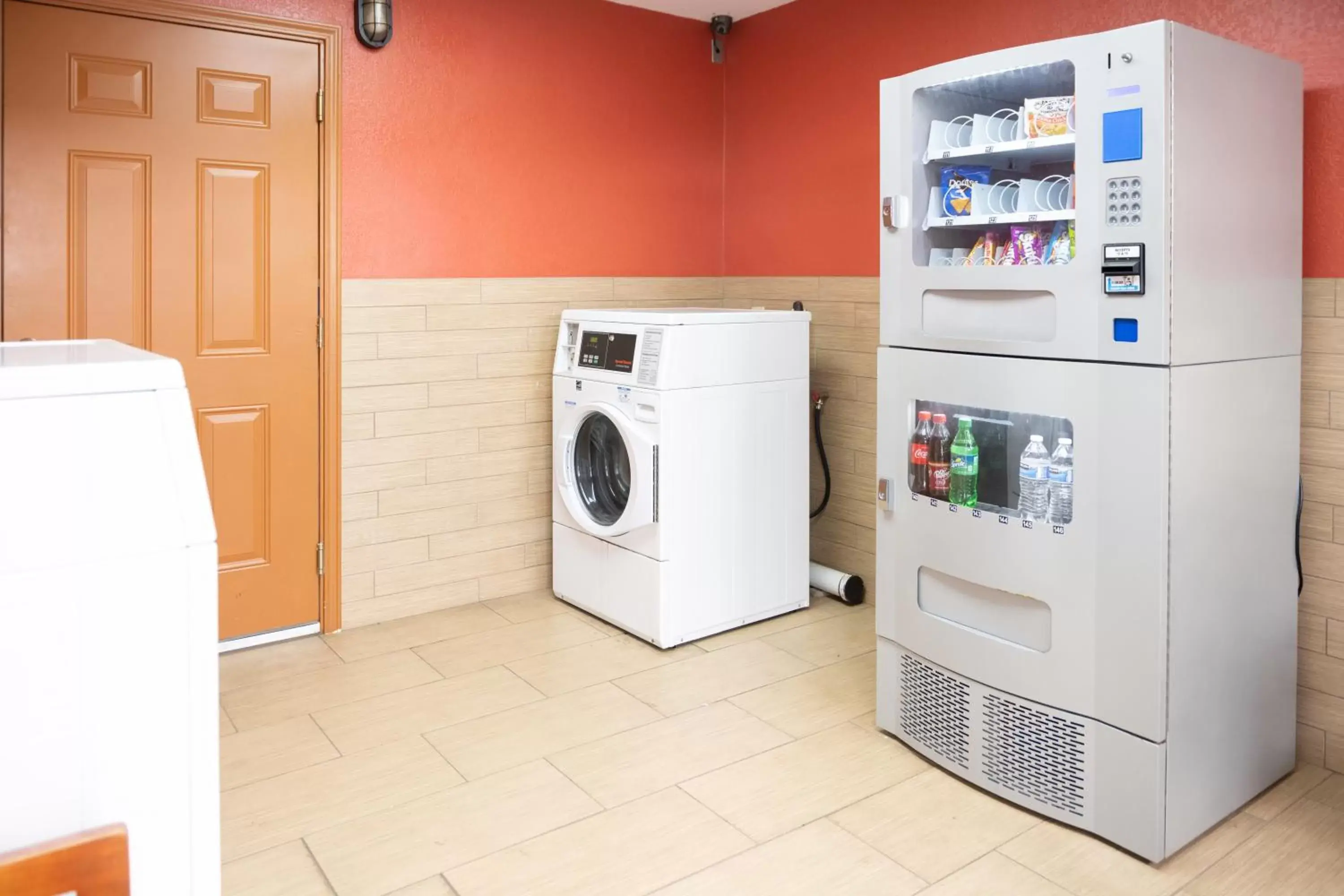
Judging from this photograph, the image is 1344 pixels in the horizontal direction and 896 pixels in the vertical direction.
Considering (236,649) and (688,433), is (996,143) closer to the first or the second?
(688,433)

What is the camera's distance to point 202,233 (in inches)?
132

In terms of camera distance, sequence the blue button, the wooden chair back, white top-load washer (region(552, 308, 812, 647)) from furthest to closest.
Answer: white top-load washer (region(552, 308, 812, 647))
the blue button
the wooden chair back

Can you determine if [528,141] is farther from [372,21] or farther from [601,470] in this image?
[601,470]

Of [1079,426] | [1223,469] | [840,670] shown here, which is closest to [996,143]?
[1079,426]

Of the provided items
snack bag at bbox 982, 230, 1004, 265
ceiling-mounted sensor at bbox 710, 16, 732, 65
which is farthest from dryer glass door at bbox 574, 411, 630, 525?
ceiling-mounted sensor at bbox 710, 16, 732, 65

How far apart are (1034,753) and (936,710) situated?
0.30 metres

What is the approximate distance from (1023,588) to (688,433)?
1.35 m

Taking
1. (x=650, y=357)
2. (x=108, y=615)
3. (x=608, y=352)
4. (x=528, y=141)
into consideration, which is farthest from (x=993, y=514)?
(x=528, y=141)

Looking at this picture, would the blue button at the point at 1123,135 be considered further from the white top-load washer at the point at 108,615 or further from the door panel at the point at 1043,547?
the white top-load washer at the point at 108,615

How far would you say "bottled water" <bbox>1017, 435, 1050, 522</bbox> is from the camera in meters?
2.41

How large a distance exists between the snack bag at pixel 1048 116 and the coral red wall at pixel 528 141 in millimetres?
2111

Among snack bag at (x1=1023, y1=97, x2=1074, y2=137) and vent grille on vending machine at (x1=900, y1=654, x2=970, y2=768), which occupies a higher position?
snack bag at (x1=1023, y1=97, x2=1074, y2=137)

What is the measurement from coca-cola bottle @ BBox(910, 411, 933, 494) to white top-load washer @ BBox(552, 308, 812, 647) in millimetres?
954

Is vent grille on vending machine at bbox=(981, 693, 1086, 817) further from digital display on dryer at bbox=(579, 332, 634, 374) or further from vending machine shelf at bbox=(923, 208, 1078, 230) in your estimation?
digital display on dryer at bbox=(579, 332, 634, 374)
